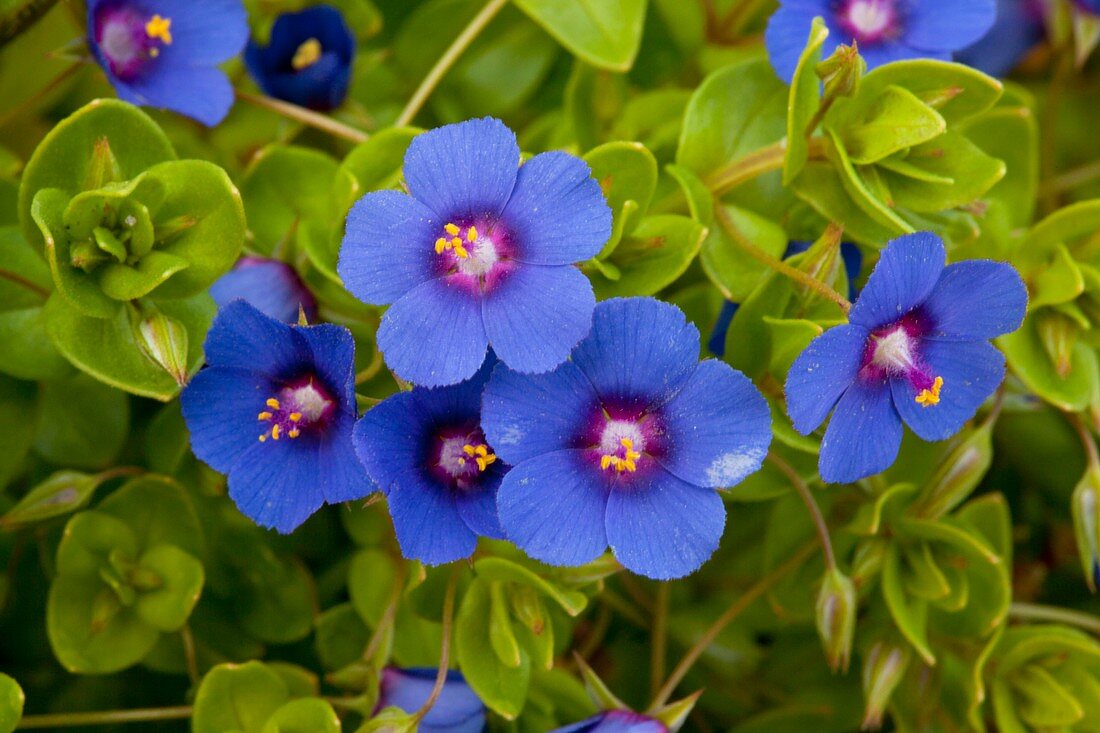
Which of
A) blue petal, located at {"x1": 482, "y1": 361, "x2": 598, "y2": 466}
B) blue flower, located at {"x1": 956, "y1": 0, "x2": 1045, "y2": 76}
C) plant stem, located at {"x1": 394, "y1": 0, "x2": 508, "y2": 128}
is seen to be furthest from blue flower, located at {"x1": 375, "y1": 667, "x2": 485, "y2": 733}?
blue flower, located at {"x1": 956, "y1": 0, "x2": 1045, "y2": 76}

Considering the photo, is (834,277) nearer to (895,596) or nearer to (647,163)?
(647,163)

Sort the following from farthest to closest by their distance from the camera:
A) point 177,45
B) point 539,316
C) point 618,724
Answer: point 177,45 < point 618,724 < point 539,316

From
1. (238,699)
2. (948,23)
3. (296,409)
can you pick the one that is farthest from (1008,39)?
(238,699)

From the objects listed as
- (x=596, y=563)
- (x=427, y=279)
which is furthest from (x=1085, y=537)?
(x=427, y=279)

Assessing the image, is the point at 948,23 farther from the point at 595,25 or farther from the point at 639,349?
the point at 639,349

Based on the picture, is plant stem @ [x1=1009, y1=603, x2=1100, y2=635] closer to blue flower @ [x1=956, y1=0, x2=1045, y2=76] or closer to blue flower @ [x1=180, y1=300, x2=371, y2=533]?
blue flower @ [x1=956, y1=0, x2=1045, y2=76]

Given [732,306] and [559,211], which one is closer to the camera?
[559,211]

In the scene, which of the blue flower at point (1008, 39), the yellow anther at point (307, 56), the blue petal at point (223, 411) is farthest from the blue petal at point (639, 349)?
the blue flower at point (1008, 39)
